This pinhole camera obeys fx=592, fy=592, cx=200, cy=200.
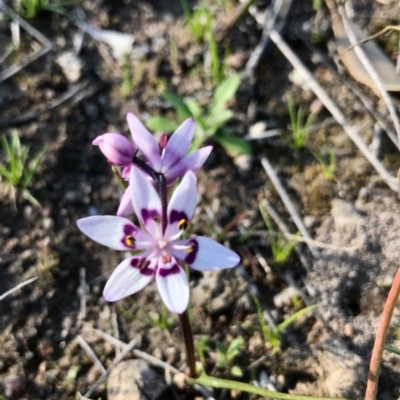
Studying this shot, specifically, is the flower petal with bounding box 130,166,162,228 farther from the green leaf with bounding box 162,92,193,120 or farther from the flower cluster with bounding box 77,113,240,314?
the green leaf with bounding box 162,92,193,120

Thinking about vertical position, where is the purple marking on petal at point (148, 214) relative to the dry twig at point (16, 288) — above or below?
above

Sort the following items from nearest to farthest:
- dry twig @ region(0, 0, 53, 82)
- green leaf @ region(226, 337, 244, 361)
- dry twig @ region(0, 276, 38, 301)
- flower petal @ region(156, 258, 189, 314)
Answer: flower petal @ region(156, 258, 189, 314), green leaf @ region(226, 337, 244, 361), dry twig @ region(0, 276, 38, 301), dry twig @ region(0, 0, 53, 82)

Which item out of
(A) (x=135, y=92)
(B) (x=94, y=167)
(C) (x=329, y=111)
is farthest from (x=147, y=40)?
(C) (x=329, y=111)

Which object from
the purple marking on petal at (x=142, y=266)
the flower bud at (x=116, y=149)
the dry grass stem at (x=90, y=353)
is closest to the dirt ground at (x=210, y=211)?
the dry grass stem at (x=90, y=353)

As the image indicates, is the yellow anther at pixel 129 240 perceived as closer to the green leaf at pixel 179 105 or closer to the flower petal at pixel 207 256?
the flower petal at pixel 207 256

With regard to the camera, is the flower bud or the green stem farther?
the green stem

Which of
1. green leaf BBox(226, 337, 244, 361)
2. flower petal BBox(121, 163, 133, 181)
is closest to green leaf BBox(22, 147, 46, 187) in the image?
flower petal BBox(121, 163, 133, 181)

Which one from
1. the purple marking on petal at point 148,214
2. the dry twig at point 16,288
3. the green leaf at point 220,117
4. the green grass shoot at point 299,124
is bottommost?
the dry twig at point 16,288
